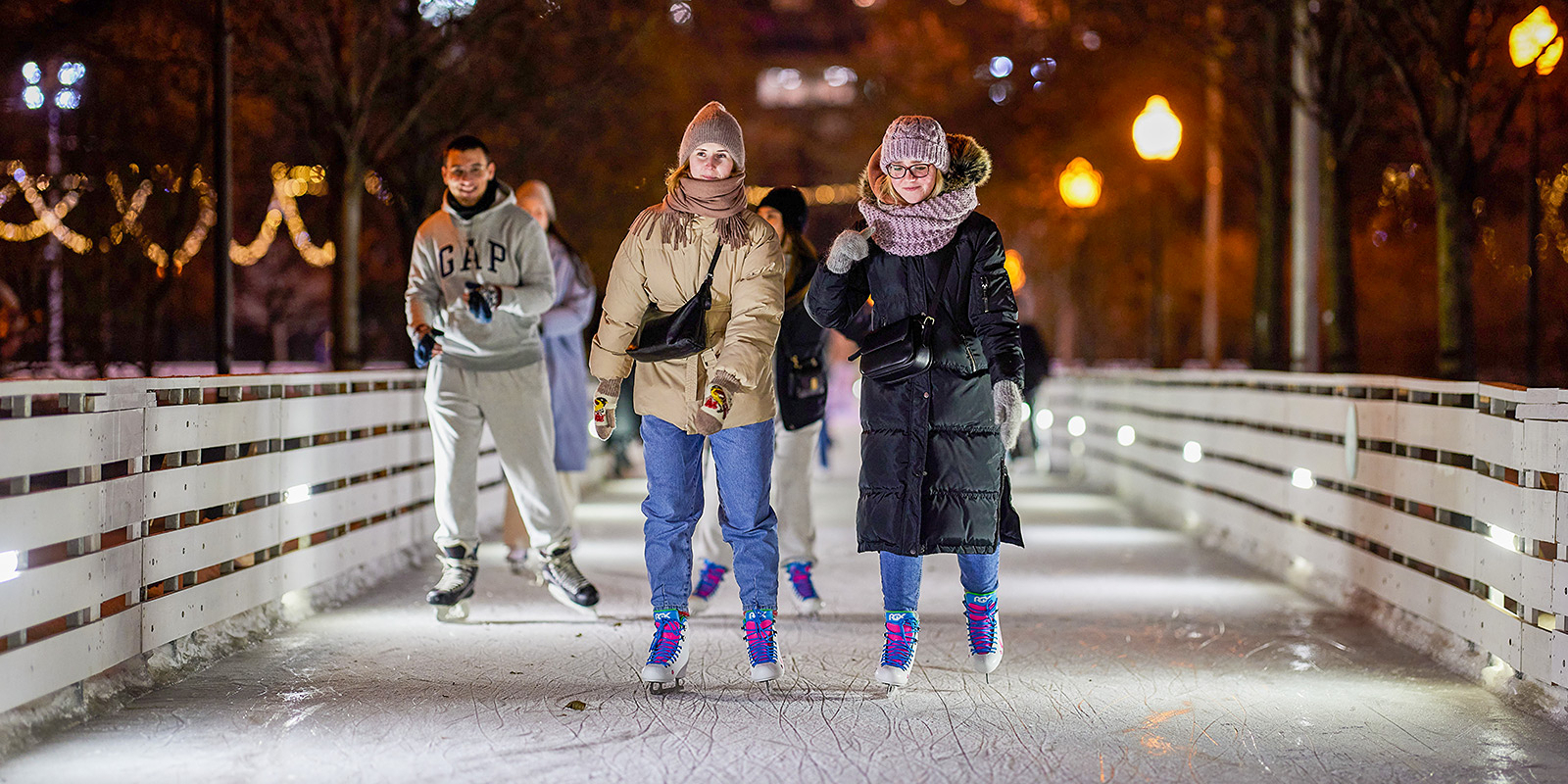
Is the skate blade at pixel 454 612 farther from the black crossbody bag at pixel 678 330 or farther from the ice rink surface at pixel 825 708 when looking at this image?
the black crossbody bag at pixel 678 330

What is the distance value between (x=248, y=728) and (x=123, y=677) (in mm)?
804

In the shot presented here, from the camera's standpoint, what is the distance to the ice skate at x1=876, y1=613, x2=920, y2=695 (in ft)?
19.8

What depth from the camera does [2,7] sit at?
13.5 meters

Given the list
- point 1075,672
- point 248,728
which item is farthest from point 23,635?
point 1075,672

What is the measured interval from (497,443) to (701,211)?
2243 millimetres


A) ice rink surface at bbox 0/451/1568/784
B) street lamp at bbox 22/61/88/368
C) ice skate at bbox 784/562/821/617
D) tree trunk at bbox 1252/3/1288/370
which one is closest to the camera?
ice rink surface at bbox 0/451/1568/784

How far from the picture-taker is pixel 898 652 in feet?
19.9

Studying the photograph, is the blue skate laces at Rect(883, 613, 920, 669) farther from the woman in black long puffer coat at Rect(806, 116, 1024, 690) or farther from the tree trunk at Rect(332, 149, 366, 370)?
the tree trunk at Rect(332, 149, 366, 370)

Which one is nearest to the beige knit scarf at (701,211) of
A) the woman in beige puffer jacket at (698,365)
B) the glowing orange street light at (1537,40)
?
the woman in beige puffer jacket at (698,365)

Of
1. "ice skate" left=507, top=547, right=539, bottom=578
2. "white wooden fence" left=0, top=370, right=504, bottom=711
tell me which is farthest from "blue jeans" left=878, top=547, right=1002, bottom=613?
"ice skate" left=507, top=547, right=539, bottom=578

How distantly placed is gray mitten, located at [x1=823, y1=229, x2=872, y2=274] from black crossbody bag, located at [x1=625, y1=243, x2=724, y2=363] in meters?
0.43

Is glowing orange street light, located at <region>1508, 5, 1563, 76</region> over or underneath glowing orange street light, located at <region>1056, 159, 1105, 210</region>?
over

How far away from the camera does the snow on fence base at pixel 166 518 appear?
5.05m

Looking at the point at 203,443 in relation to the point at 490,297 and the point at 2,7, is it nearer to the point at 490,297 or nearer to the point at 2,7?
the point at 490,297
